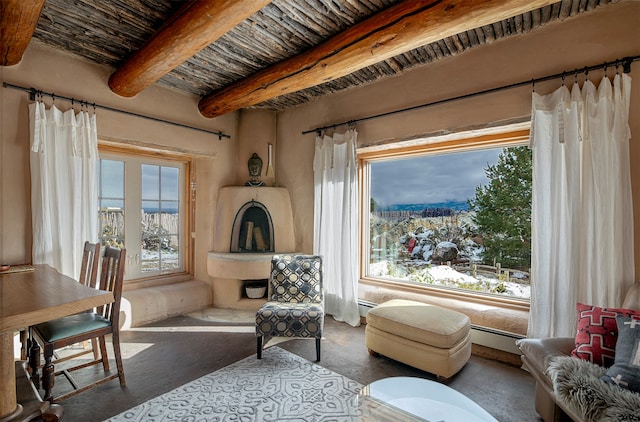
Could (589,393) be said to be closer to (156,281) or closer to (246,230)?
(246,230)

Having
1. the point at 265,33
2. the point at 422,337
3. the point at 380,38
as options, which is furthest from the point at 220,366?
the point at 380,38

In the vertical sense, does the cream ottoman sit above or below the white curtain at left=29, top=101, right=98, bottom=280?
below

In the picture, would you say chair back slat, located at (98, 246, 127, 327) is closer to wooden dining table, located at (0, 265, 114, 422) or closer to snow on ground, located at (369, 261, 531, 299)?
wooden dining table, located at (0, 265, 114, 422)

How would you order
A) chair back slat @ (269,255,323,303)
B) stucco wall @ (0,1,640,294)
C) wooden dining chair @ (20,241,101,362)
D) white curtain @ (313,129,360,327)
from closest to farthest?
stucco wall @ (0,1,640,294)
wooden dining chair @ (20,241,101,362)
chair back slat @ (269,255,323,303)
white curtain @ (313,129,360,327)

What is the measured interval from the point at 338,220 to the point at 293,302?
1111 mm

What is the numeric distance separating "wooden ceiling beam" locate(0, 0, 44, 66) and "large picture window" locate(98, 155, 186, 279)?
1.32 m

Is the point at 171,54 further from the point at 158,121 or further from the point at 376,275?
the point at 376,275

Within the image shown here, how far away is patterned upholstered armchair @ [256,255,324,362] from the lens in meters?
2.60

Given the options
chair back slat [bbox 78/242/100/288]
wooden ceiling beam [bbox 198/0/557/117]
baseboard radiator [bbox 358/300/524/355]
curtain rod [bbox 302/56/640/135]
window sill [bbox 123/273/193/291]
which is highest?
wooden ceiling beam [bbox 198/0/557/117]

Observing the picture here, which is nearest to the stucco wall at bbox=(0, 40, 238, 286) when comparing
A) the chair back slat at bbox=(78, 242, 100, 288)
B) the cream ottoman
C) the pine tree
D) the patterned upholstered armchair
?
the chair back slat at bbox=(78, 242, 100, 288)

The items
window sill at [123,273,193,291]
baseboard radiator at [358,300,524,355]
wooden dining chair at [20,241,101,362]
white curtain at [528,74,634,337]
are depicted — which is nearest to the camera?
white curtain at [528,74,634,337]

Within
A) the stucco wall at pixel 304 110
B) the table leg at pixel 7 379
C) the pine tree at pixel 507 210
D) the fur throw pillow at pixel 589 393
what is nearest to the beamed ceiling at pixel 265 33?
the stucco wall at pixel 304 110

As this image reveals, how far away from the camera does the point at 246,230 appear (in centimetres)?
413

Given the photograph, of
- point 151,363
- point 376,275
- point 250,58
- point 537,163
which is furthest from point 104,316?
point 537,163
